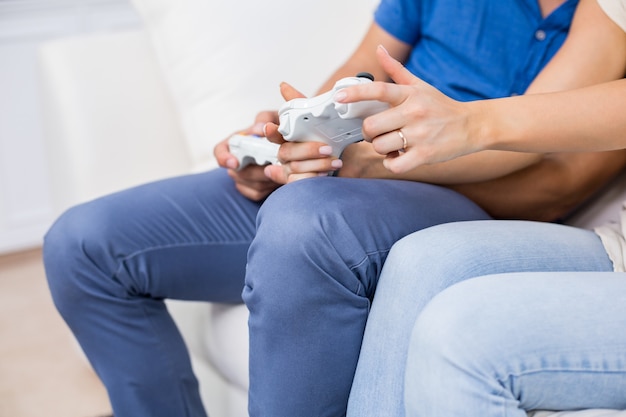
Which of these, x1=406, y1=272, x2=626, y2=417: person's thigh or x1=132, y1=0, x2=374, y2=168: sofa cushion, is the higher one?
x1=132, y1=0, x2=374, y2=168: sofa cushion

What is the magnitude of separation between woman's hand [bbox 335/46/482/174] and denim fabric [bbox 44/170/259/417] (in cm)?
39

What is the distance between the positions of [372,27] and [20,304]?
1319 mm

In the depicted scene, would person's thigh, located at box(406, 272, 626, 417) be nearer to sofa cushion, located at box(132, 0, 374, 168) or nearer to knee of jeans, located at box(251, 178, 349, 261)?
knee of jeans, located at box(251, 178, 349, 261)

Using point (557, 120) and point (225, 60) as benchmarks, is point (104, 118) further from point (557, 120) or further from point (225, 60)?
point (557, 120)

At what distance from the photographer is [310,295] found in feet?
2.81

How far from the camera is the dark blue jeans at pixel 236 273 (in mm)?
867

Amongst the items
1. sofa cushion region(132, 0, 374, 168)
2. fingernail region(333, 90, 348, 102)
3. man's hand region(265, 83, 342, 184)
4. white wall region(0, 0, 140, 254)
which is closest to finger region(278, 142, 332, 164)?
man's hand region(265, 83, 342, 184)

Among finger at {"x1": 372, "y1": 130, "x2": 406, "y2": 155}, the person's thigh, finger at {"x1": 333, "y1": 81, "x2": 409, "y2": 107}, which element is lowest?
the person's thigh

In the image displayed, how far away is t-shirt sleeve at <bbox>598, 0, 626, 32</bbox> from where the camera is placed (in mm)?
1011

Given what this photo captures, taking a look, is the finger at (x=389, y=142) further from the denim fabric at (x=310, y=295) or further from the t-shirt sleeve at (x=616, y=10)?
the t-shirt sleeve at (x=616, y=10)

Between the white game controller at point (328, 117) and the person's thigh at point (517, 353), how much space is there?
8.9 inches

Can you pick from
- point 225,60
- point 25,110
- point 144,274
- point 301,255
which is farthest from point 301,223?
point 25,110

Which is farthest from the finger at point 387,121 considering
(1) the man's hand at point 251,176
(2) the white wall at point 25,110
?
(2) the white wall at point 25,110

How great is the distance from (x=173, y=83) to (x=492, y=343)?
968 millimetres
